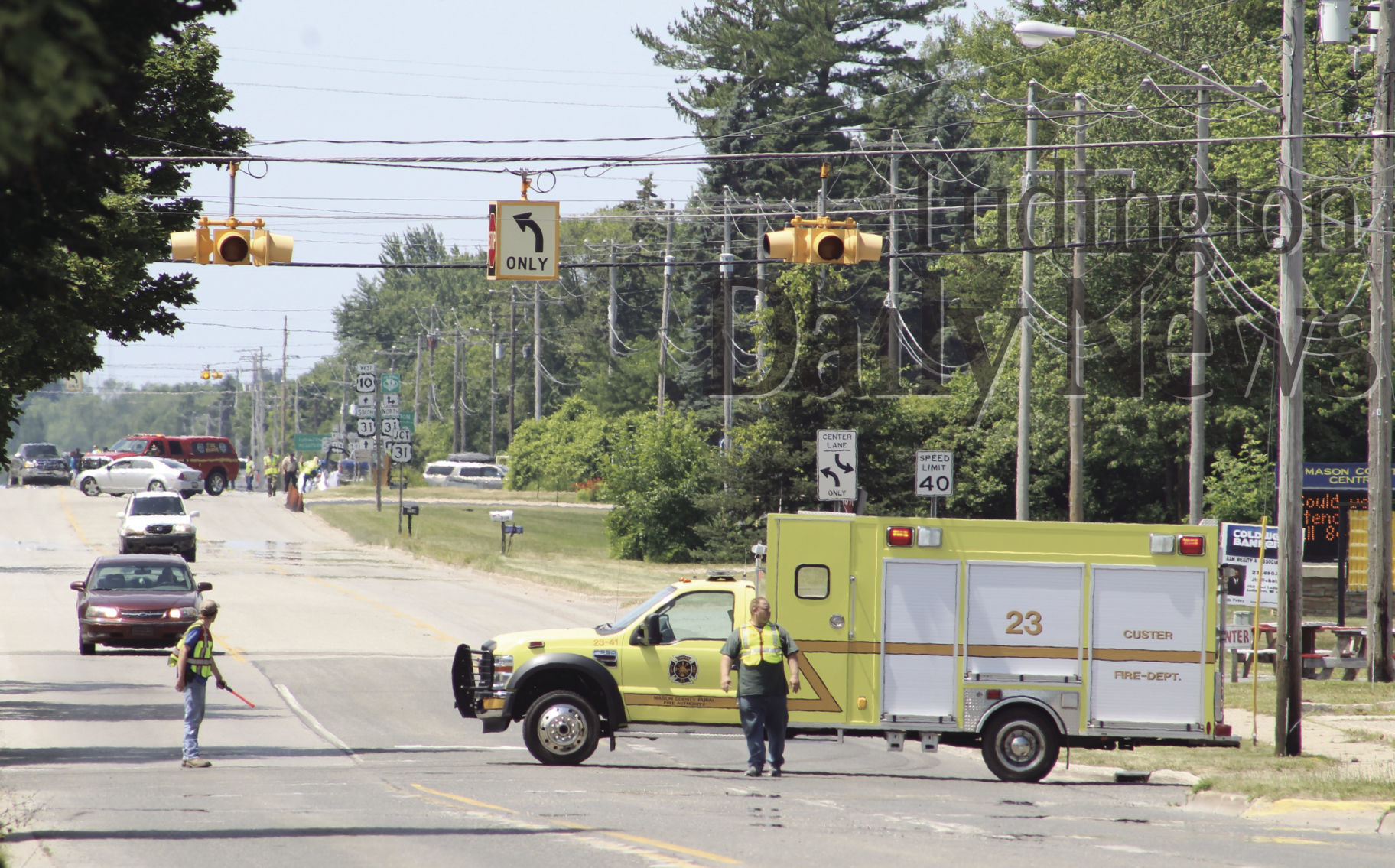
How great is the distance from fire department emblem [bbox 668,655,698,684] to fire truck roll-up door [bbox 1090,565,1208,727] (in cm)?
403

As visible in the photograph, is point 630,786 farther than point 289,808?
Yes

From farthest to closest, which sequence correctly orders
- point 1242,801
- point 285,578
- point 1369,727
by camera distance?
1. point 285,578
2. point 1369,727
3. point 1242,801

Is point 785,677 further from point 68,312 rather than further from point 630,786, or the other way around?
point 68,312

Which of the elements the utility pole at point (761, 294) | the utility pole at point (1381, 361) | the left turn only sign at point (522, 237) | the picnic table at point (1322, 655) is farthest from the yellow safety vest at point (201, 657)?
the utility pole at point (761, 294)

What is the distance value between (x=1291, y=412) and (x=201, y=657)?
12.1 metres

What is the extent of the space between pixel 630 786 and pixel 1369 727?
10.1m

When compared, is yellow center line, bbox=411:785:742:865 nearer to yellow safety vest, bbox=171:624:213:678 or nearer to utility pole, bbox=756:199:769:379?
yellow safety vest, bbox=171:624:213:678

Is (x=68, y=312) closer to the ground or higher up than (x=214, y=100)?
closer to the ground

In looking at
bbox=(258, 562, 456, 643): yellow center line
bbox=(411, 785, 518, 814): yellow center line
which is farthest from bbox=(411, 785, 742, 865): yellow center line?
bbox=(258, 562, 456, 643): yellow center line

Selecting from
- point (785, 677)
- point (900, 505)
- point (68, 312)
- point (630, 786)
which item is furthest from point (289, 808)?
point (900, 505)

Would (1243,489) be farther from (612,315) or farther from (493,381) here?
(493,381)

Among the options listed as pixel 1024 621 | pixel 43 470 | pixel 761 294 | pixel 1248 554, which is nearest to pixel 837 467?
pixel 1248 554

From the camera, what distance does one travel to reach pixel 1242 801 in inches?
547

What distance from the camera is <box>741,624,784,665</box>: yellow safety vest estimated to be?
46.9 ft
